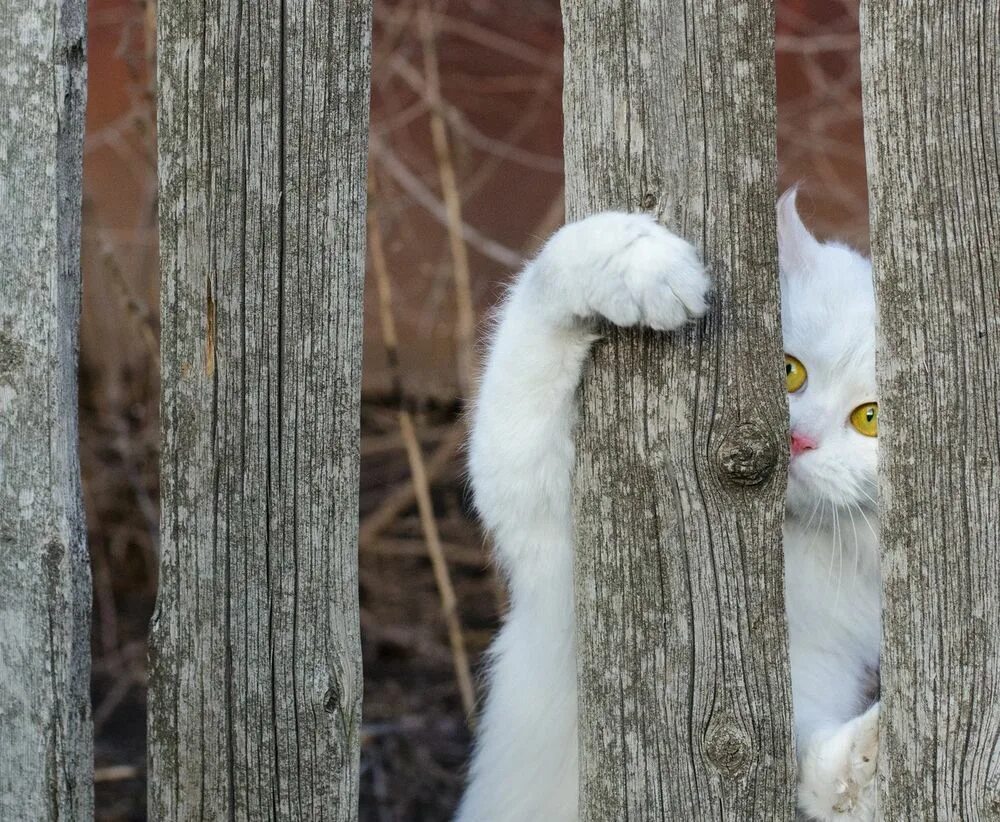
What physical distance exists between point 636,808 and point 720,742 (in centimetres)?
15

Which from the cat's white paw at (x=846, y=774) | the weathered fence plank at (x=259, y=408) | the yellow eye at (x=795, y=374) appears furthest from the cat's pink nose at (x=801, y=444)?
the weathered fence plank at (x=259, y=408)

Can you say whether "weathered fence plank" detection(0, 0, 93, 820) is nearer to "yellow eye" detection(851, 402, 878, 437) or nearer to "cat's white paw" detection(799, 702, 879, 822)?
"cat's white paw" detection(799, 702, 879, 822)

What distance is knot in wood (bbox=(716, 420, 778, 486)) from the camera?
1462mm

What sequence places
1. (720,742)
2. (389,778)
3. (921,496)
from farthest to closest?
1. (389,778)
2. (720,742)
3. (921,496)

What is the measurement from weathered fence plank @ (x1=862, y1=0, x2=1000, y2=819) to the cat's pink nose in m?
0.59

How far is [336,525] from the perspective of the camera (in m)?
1.55

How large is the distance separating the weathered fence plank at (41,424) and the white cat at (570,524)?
0.68 m

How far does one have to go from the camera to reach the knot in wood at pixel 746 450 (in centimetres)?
146

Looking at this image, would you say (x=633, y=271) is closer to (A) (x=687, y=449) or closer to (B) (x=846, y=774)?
(A) (x=687, y=449)

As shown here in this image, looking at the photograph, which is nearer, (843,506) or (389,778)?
(843,506)

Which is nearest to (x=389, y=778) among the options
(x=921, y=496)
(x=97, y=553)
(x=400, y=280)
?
(x=97, y=553)

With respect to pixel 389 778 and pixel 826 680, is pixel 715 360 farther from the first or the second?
pixel 389 778

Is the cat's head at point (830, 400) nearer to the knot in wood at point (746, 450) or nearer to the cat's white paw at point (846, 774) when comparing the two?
the cat's white paw at point (846, 774)

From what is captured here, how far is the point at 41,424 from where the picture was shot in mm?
1562
